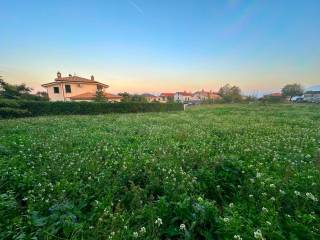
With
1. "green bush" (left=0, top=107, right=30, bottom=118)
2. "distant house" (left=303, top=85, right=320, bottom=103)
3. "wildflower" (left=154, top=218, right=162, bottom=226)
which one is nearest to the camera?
"wildflower" (left=154, top=218, right=162, bottom=226)

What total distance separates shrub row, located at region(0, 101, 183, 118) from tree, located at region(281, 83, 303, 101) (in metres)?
84.1

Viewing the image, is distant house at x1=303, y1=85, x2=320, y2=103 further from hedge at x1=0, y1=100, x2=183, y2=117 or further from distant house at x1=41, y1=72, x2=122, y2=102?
distant house at x1=41, y1=72, x2=122, y2=102

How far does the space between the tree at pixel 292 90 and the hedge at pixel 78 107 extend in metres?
83.8

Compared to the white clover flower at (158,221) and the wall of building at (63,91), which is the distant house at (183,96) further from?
the white clover flower at (158,221)

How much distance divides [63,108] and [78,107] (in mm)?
1911

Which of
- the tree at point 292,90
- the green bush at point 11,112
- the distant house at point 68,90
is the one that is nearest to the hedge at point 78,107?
the green bush at point 11,112

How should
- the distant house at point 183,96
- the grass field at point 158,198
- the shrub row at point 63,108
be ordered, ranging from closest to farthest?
the grass field at point 158,198
the shrub row at point 63,108
the distant house at point 183,96

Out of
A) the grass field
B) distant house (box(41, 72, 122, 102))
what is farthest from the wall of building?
the grass field

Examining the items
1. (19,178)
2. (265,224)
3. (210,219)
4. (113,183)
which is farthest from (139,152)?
(265,224)

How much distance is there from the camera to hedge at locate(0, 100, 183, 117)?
2317 cm

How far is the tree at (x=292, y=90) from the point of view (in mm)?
86963

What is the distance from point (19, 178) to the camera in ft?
12.4

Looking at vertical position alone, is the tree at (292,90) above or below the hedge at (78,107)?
above

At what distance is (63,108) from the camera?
25266 millimetres
